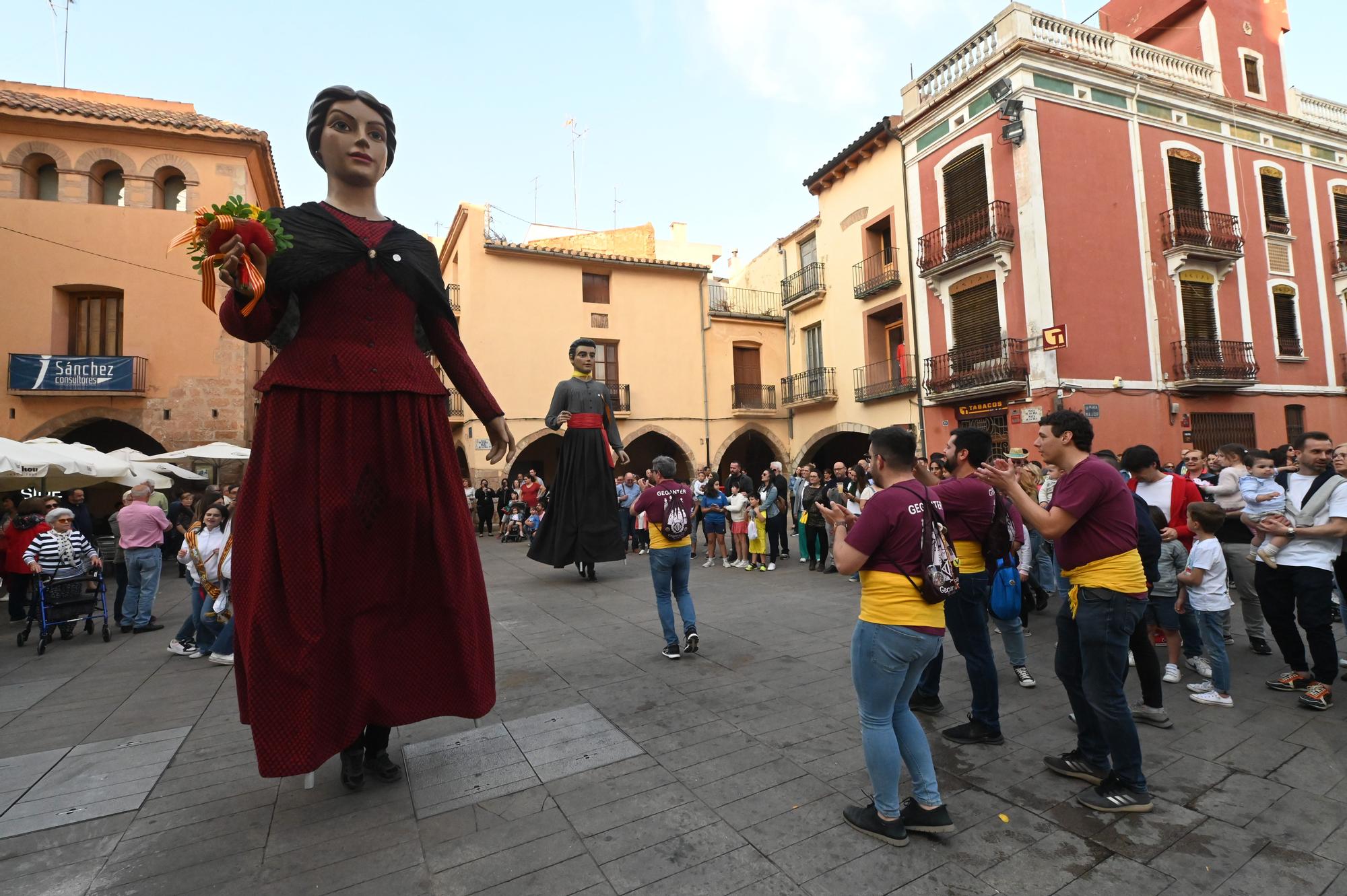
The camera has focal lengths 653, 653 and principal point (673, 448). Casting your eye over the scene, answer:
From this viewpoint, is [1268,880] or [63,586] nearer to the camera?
[1268,880]

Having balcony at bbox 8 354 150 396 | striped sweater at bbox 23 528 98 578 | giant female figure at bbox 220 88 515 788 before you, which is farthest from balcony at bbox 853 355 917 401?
balcony at bbox 8 354 150 396

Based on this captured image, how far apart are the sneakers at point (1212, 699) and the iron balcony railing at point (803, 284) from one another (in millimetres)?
18474

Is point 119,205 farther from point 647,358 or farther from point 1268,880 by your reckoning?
point 1268,880

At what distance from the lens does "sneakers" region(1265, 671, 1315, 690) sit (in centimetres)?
415

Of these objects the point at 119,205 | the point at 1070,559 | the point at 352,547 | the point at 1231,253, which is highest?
the point at 119,205

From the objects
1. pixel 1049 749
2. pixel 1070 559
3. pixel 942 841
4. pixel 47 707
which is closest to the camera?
pixel 942 841

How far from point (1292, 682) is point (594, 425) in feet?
21.0

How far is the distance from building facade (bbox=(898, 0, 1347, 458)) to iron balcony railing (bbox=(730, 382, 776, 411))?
675 centimetres

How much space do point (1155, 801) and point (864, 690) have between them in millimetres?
1475

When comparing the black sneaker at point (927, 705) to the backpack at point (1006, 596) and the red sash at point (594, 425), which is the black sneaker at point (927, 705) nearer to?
the backpack at point (1006, 596)

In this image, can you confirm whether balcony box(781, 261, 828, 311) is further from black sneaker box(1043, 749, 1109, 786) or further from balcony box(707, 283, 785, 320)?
black sneaker box(1043, 749, 1109, 786)

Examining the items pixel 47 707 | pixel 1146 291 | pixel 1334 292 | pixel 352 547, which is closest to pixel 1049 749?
pixel 352 547

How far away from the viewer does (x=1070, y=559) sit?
3.03 meters

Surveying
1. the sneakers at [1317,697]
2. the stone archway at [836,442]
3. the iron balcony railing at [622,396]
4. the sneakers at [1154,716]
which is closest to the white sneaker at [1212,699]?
the sneakers at [1317,697]
